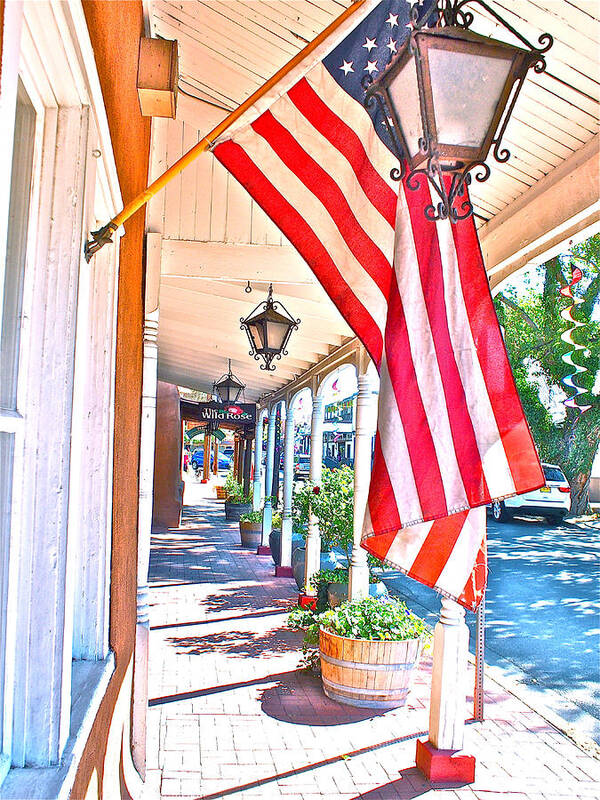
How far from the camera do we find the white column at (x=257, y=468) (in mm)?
17495

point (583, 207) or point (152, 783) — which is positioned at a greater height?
point (583, 207)

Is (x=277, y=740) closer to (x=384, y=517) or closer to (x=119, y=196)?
(x=384, y=517)

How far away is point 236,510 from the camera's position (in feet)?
63.9

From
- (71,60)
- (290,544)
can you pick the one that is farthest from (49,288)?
(290,544)

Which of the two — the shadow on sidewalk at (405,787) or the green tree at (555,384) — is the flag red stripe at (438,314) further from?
the green tree at (555,384)

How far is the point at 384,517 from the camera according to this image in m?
2.53

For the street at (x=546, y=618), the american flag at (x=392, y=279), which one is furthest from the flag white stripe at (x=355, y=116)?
the street at (x=546, y=618)

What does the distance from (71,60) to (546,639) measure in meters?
8.73

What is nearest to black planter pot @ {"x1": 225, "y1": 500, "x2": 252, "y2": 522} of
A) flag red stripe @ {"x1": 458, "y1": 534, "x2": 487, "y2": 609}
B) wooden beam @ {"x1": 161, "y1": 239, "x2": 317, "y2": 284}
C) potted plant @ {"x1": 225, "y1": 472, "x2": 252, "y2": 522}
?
potted plant @ {"x1": 225, "y1": 472, "x2": 252, "y2": 522}

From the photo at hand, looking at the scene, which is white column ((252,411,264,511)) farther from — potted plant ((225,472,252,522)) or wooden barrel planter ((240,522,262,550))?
wooden barrel planter ((240,522,262,550))

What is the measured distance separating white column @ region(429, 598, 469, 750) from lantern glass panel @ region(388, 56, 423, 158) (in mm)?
3339

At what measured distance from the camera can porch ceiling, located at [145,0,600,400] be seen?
3.16 m

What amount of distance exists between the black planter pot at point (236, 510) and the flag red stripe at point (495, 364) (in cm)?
1651

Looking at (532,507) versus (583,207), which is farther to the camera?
(532,507)
